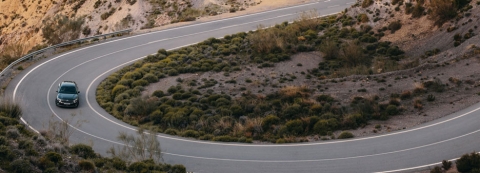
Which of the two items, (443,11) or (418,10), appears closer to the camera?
(443,11)

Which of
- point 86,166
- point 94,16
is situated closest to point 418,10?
point 86,166

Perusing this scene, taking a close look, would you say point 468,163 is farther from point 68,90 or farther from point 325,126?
point 68,90

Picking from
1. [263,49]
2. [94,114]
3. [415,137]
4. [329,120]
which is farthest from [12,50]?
[415,137]

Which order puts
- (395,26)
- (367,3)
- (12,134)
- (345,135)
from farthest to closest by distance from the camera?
(367,3) < (395,26) < (345,135) < (12,134)

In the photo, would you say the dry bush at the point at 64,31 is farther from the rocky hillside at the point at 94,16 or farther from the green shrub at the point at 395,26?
the green shrub at the point at 395,26

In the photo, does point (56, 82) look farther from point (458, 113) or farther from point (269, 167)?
point (458, 113)

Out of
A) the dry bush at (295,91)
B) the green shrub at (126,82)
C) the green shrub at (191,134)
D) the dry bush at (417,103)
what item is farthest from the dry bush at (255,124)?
the green shrub at (126,82)

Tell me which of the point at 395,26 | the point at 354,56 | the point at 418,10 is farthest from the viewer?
the point at 395,26
